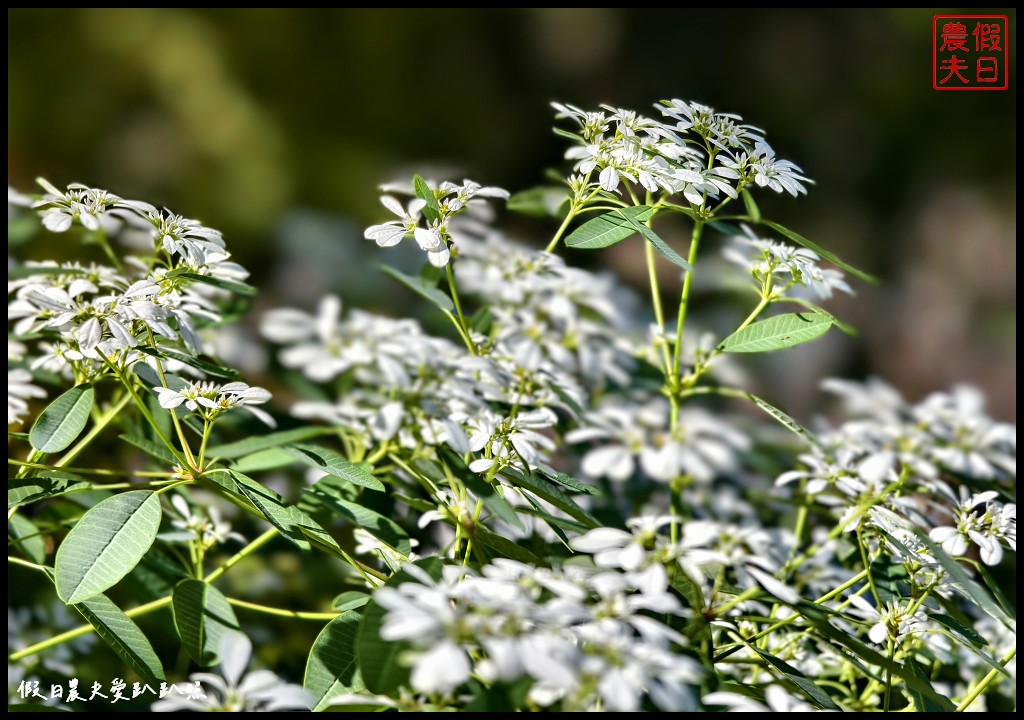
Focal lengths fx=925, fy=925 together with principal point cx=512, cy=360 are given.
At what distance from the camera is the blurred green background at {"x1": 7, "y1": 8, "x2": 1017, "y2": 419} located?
6.53 feet

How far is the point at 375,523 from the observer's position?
1.92 ft

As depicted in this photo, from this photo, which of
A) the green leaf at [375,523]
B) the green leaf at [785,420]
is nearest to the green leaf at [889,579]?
the green leaf at [785,420]

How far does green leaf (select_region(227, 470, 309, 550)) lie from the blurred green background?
1209 millimetres

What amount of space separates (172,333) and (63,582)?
5.8 inches

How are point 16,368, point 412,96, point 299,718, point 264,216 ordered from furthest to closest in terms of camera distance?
point 412,96 < point 264,216 < point 16,368 < point 299,718

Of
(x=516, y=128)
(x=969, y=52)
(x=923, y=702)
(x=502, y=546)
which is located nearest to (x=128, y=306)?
(x=502, y=546)

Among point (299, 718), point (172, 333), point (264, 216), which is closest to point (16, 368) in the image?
point (172, 333)

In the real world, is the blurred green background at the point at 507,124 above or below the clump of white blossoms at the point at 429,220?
above

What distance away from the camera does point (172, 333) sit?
0.54m

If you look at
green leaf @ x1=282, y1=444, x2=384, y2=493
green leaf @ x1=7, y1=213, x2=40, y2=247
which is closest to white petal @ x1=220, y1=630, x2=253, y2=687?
green leaf @ x1=282, y1=444, x2=384, y2=493

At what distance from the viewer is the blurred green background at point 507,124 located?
1.99 meters

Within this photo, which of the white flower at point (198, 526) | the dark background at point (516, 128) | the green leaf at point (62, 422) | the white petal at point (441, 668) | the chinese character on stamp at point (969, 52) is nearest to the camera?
the white petal at point (441, 668)

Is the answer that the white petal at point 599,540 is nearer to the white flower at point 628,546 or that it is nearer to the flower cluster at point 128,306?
the white flower at point 628,546

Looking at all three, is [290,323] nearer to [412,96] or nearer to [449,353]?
[449,353]
